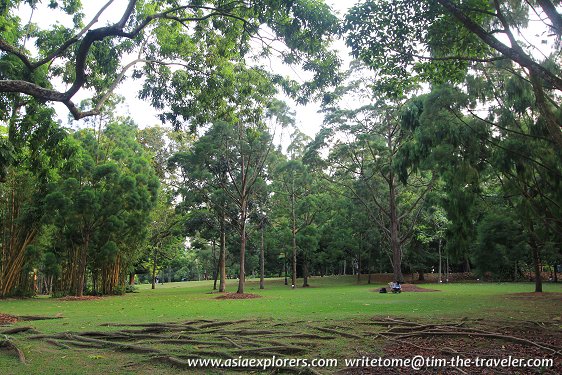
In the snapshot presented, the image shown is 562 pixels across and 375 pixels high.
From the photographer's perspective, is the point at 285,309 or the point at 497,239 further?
the point at 497,239

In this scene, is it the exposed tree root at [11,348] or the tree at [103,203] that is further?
the tree at [103,203]

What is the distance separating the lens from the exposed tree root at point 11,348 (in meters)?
6.11

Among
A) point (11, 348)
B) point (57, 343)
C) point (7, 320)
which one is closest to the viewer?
point (11, 348)

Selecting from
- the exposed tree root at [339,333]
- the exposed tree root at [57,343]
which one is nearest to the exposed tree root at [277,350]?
the exposed tree root at [339,333]

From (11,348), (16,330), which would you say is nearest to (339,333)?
(11,348)

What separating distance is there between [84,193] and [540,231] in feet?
67.4

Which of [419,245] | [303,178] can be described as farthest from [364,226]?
[303,178]

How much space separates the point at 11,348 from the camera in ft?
21.6

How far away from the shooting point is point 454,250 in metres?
14.3

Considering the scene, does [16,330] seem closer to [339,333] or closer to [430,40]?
[339,333]

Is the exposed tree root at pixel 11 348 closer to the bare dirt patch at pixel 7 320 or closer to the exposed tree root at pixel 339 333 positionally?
the bare dirt patch at pixel 7 320

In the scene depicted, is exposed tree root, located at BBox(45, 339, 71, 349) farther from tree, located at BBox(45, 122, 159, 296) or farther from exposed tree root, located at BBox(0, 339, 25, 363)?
tree, located at BBox(45, 122, 159, 296)

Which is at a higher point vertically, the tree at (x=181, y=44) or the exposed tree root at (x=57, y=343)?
the tree at (x=181, y=44)

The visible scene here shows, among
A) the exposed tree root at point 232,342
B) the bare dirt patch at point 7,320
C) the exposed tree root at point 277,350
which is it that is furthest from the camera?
the bare dirt patch at point 7,320
